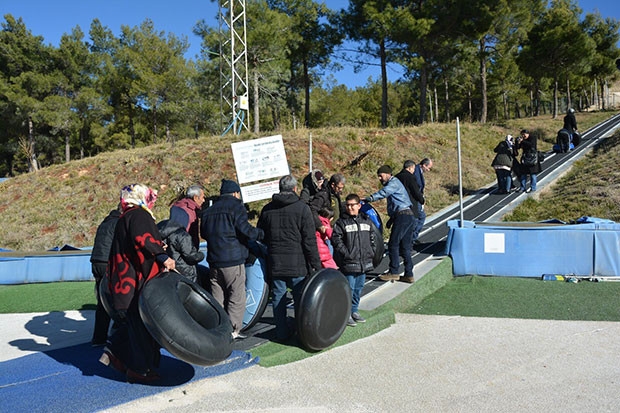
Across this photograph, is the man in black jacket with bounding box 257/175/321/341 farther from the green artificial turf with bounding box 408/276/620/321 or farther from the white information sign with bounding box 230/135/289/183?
the white information sign with bounding box 230/135/289/183

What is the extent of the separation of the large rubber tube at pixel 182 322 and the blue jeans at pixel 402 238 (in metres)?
3.57

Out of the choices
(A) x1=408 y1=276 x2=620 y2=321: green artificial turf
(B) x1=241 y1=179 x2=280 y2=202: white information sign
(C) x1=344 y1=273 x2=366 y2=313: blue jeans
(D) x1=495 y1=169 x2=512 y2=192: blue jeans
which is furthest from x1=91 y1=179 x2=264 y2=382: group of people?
(D) x1=495 y1=169 x2=512 y2=192: blue jeans

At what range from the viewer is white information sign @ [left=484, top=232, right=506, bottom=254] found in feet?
27.4

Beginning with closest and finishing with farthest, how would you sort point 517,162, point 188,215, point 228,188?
point 228,188 → point 188,215 → point 517,162

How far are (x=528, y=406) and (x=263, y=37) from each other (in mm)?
25176

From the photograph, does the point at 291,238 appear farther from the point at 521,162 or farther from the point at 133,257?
the point at 521,162

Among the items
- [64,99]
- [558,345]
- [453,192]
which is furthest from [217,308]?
[64,99]

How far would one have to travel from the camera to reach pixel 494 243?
27.5ft

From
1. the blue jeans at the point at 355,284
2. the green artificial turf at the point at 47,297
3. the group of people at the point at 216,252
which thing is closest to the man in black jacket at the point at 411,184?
the group of people at the point at 216,252

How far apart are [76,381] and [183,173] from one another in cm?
1393

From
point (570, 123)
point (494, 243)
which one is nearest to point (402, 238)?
point (494, 243)

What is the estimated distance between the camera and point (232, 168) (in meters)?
17.9

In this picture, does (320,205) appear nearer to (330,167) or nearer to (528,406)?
(528,406)

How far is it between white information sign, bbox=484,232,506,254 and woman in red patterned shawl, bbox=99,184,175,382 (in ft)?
19.1
